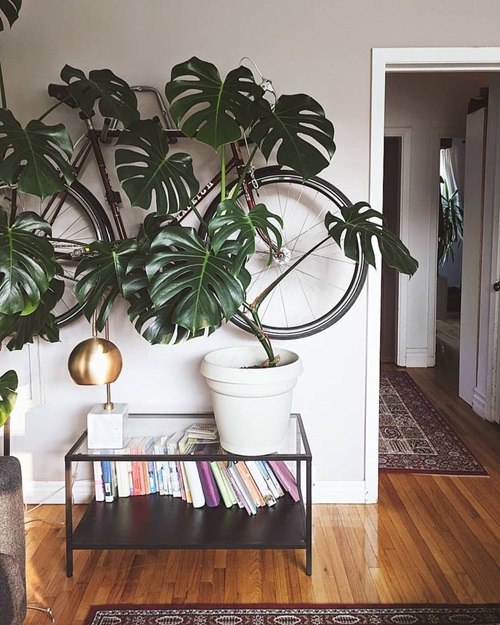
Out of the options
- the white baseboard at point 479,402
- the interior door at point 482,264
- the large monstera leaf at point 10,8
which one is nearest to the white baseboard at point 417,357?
the interior door at point 482,264

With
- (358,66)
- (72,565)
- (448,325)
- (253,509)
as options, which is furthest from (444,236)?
(72,565)

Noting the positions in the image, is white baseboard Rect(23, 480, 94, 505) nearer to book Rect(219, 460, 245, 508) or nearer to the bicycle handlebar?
book Rect(219, 460, 245, 508)

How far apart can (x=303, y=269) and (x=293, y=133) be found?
0.73m

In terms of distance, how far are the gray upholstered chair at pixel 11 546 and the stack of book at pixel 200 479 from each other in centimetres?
61

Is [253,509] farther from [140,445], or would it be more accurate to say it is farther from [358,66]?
[358,66]

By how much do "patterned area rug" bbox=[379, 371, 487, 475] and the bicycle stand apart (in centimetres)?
102

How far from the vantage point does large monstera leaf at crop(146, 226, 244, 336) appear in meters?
1.90

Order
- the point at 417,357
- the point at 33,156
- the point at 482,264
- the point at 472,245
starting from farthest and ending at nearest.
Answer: the point at 417,357 → the point at 472,245 → the point at 482,264 → the point at 33,156

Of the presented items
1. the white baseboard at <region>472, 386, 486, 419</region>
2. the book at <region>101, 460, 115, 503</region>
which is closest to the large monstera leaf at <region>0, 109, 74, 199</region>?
the book at <region>101, 460, 115, 503</region>

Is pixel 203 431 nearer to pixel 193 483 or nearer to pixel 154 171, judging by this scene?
pixel 193 483

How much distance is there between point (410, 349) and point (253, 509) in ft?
11.2

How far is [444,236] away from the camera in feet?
23.1

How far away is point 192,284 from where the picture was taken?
195 centimetres

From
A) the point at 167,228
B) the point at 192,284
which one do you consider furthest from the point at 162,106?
the point at 192,284
